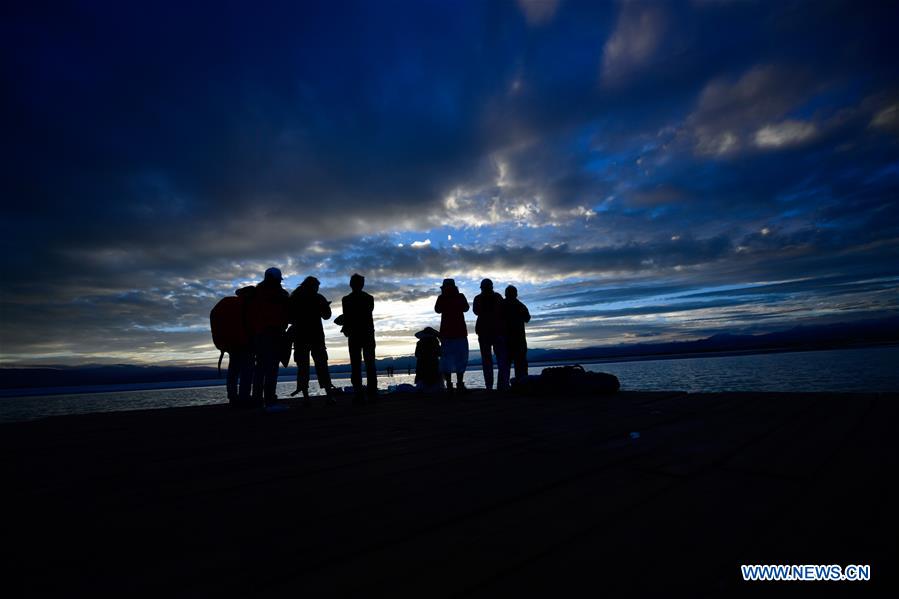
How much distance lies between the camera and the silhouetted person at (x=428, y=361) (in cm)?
959

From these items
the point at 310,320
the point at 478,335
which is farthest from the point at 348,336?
the point at 478,335

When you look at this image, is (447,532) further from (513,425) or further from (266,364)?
(266,364)

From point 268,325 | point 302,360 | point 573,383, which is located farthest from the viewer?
point 302,360

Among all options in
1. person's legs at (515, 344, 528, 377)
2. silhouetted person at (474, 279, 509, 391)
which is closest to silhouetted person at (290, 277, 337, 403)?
silhouetted person at (474, 279, 509, 391)

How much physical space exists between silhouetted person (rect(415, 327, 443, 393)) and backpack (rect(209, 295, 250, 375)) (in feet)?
12.9

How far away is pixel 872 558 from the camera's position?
1.30 m

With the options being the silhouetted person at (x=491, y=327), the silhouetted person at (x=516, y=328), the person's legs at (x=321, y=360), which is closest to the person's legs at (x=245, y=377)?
the person's legs at (x=321, y=360)

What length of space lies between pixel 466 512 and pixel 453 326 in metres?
6.78

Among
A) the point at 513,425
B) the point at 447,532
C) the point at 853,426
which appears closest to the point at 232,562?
the point at 447,532

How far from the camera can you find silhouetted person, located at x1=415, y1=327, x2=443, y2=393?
377 inches

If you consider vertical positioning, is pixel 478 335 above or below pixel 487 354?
above

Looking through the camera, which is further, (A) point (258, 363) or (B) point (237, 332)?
(B) point (237, 332)

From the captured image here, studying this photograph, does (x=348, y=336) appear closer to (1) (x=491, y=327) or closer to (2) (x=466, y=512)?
(1) (x=491, y=327)

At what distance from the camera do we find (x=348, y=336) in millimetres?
7484
